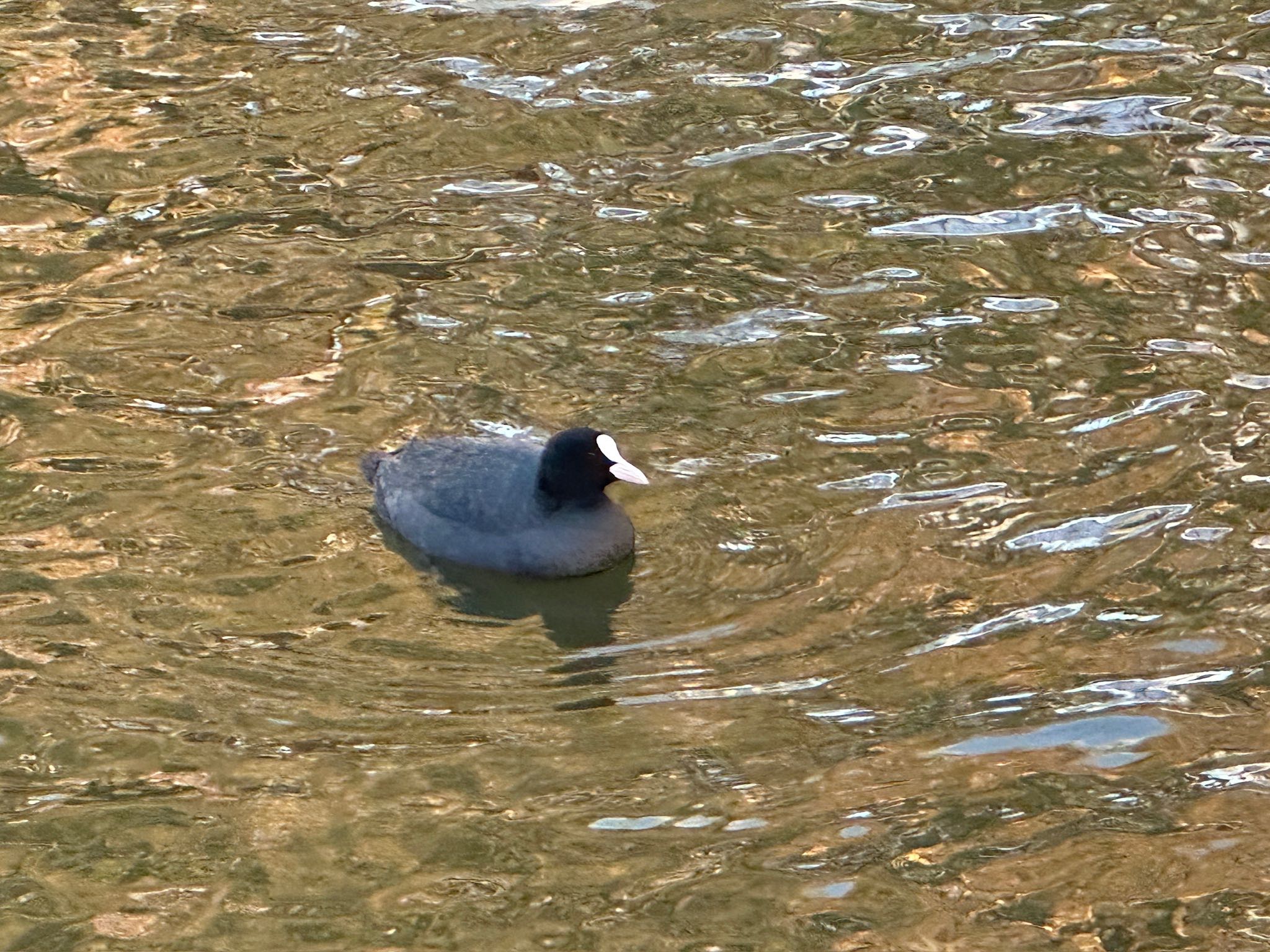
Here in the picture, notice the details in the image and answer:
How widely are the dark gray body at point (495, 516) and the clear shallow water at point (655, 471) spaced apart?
117mm

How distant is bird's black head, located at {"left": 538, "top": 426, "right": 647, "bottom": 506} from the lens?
7379 millimetres

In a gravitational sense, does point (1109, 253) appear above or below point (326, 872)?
above

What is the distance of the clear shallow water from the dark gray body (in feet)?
0.38

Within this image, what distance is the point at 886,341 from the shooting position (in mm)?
8594

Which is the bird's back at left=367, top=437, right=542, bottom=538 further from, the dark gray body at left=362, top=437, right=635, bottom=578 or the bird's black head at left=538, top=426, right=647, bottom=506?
the bird's black head at left=538, top=426, right=647, bottom=506

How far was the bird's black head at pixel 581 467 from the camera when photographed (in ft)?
24.2

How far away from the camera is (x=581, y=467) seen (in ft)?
24.4

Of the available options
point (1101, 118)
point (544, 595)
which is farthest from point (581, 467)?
point (1101, 118)

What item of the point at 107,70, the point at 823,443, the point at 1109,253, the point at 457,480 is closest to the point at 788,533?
the point at 823,443

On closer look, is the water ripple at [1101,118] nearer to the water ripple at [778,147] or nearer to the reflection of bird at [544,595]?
the water ripple at [778,147]

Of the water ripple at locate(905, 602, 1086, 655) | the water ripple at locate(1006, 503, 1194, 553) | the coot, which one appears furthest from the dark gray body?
the water ripple at locate(1006, 503, 1194, 553)

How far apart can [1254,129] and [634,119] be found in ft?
10.7

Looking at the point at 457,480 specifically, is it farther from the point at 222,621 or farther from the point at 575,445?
the point at 222,621

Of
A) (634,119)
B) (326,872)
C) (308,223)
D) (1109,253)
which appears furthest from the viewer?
(634,119)
